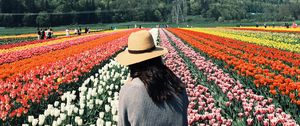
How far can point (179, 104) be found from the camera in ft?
9.05

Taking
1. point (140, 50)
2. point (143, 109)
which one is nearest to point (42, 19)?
point (140, 50)

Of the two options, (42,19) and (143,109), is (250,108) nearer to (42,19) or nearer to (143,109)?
(143,109)

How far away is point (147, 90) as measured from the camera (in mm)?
2559

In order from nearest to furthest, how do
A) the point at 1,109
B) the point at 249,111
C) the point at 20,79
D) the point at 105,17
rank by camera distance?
the point at 249,111
the point at 1,109
the point at 20,79
the point at 105,17

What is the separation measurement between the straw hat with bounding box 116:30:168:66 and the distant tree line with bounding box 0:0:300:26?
279ft

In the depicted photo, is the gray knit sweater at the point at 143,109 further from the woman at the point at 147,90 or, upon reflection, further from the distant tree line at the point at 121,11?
the distant tree line at the point at 121,11

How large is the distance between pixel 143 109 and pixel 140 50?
38cm

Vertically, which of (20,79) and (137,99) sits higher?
(137,99)

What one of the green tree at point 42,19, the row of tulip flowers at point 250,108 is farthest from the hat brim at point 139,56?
the green tree at point 42,19

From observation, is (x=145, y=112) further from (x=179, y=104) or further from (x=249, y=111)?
(x=249, y=111)

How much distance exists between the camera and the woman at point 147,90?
2562 mm

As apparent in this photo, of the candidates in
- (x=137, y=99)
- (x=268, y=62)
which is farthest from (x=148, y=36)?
(x=268, y=62)

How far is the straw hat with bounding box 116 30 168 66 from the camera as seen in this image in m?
2.62

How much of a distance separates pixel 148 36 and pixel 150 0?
141559 millimetres
